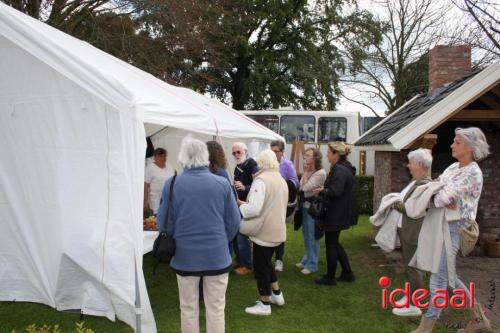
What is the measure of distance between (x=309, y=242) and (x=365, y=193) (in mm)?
7420

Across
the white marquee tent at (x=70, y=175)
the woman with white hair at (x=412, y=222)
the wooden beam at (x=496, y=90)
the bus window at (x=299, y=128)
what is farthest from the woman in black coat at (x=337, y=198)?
the bus window at (x=299, y=128)

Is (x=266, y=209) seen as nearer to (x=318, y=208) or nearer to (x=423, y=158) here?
(x=318, y=208)

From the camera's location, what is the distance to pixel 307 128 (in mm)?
15430

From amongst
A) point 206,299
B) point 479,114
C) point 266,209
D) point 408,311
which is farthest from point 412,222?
point 479,114

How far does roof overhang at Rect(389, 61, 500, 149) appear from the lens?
6242mm

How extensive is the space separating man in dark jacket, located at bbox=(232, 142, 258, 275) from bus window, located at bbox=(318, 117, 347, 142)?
932cm

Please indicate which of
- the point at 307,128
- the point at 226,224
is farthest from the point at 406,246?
the point at 307,128

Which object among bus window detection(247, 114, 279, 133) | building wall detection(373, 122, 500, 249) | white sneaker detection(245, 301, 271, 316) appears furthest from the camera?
bus window detection(247, 114, 279, 133)

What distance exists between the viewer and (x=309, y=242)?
6461mm

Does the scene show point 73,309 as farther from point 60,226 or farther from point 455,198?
point 455,198

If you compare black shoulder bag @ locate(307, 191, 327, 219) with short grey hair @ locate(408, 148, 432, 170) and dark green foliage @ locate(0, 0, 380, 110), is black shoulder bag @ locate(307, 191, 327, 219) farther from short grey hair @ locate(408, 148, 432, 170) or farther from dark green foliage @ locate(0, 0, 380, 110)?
dark green foliage @ locate(0, 0, 380, 110)

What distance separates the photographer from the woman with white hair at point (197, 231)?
3.39 meters

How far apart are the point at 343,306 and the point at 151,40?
1154 cm

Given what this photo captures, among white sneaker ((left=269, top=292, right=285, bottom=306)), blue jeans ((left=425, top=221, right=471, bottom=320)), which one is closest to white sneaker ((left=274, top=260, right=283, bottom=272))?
white sneaker ((left=269, top=292, right=285, bottom=306))
